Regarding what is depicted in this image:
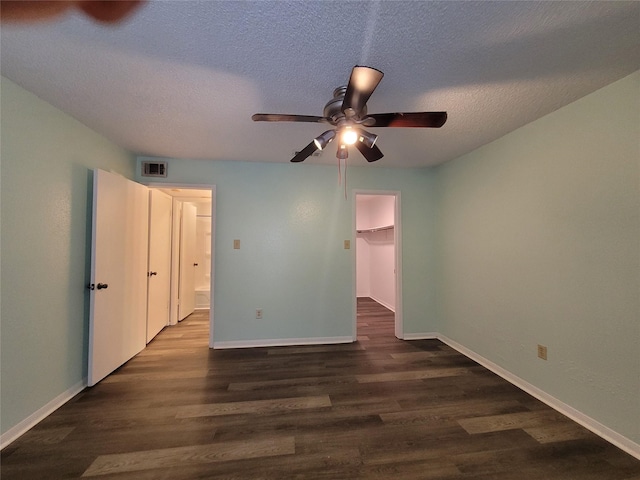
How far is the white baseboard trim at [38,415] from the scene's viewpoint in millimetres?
1592

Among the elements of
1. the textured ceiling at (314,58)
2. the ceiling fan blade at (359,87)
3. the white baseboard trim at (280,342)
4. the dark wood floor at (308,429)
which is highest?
the textured ceiling at (314,58)

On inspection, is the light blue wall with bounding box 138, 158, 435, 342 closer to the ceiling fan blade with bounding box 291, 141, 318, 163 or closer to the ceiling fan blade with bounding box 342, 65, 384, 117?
the ceiling fan blade with bounding box 291, 141, 318, 163

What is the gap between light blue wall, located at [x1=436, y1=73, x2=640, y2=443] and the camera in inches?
62.6

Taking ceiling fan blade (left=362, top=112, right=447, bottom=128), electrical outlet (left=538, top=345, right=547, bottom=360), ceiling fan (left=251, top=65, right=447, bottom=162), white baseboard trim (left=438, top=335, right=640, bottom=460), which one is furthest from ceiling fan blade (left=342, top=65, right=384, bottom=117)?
white baseboard trim (left=438, top=335, right=640, bottom=460)

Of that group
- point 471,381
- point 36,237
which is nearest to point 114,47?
point 36,237

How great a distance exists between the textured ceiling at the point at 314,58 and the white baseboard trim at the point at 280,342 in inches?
97.9

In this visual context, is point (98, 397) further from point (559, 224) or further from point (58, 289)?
point (559, 224)

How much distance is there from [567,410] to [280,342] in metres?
2.71

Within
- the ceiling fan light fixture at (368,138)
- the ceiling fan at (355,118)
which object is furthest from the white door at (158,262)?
the ceiling fan light fixture at (368,138)

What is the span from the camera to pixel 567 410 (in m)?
1.89

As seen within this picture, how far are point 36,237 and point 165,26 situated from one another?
1.75 m

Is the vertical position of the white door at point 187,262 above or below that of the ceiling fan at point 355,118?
below

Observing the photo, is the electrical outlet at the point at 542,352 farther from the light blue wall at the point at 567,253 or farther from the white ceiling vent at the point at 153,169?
the white ceiling vent at the point at 153,169

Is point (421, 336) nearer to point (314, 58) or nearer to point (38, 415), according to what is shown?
point (314, 58)
